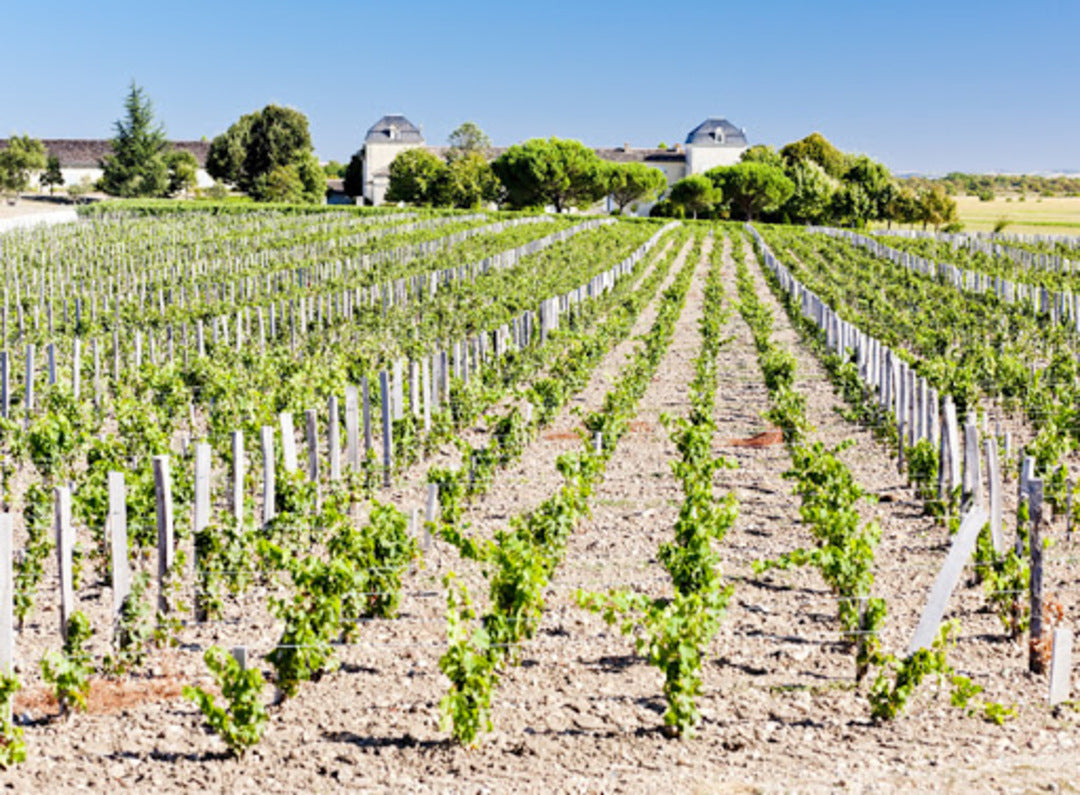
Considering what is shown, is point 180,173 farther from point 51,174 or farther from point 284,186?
point 284,186

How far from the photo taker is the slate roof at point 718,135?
131750 mm

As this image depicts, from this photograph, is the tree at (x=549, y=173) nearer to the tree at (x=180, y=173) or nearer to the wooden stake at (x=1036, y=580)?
the tree at (x=180, y=173)

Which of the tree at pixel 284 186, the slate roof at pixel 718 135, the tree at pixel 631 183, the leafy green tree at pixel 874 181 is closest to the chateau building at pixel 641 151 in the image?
the slate roof at pixel 718 135

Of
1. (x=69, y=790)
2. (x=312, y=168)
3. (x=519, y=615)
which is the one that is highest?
(x=312, y=168)

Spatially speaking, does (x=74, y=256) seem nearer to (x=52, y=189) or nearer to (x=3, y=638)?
(x=3, y=638)

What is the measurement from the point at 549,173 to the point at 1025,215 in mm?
49896

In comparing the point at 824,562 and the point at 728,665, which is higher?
the point at 824,562

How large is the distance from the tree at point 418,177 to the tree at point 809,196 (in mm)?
28606

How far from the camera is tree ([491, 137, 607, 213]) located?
341 ft

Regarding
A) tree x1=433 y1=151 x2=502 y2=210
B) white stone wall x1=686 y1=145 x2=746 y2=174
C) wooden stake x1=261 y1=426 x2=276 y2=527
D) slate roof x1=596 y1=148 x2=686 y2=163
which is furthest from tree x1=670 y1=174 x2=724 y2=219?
wooden stake x1=261 y1=426 x2=276 y2=527

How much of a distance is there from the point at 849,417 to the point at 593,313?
1193cm

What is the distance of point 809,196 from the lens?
102875 mm

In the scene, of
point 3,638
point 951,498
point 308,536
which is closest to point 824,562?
point 951,498

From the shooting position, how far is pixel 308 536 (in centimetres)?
1034
